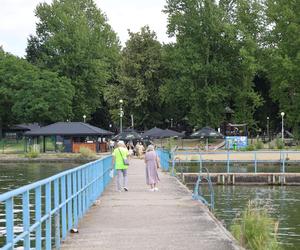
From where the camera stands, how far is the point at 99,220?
14.3 meters

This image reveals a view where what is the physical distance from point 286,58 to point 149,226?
56639 mm

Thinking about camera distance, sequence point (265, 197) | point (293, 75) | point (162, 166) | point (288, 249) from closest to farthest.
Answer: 1. point (288, 249)
2. point (265, 197)
3. point (162, 166)
4. point (293, 75)

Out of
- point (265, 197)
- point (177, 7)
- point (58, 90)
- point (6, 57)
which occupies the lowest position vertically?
point (265, 197)

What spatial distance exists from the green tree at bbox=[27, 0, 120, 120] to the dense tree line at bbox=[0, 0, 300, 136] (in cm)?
14

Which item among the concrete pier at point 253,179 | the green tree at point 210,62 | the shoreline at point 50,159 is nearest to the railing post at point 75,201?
the concrete pier at point 253,179

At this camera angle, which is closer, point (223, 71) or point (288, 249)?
point (288, 249)

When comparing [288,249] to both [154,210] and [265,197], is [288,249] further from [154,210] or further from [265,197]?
[265,197]

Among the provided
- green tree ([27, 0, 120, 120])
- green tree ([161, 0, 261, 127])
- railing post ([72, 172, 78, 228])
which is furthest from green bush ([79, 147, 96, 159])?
railing post ([72, 172, 78, 228])

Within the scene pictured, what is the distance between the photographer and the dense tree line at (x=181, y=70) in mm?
71625

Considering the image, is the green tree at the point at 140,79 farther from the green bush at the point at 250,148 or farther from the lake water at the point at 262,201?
the lake water at the point at 262,201

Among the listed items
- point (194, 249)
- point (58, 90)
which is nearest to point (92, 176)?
point (194, 249)

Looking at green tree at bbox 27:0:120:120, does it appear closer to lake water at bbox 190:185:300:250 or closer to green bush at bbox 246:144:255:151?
green bush at bbox 246:144:255:151

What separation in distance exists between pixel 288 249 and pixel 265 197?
14.3m

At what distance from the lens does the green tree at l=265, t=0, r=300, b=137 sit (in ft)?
222
